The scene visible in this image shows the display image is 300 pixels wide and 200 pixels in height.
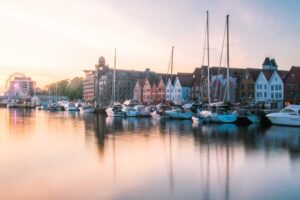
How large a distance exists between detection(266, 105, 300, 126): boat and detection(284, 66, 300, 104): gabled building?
39.3m

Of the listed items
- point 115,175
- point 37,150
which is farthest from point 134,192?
point 37,150

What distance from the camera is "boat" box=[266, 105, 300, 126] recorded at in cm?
4960

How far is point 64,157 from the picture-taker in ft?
84.5

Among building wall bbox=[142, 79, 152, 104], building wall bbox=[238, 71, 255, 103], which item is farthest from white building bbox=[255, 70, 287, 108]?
building wall bbox=[142, 79, 152, 104]

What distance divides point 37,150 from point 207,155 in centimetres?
1322

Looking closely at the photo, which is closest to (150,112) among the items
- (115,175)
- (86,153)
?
(86,153)

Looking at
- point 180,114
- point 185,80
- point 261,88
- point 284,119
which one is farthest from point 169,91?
point 284,119

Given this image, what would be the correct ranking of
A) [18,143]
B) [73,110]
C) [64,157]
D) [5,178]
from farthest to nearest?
[73,110]
[18,143]
[64,157]
[5,178]

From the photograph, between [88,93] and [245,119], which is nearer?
[245,119]

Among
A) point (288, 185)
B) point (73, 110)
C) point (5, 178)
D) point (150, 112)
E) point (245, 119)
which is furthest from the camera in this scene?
point (73, 110)

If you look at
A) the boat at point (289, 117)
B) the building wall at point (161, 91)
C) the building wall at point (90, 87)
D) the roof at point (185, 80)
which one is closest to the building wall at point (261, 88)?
the roof at point (185, 80)

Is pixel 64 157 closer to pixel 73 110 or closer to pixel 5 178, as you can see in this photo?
pixel 5 178

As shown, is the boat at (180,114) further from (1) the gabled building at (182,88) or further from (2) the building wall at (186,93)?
(2) the building wall at (186,93)

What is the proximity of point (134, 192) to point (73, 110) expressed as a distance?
116m
